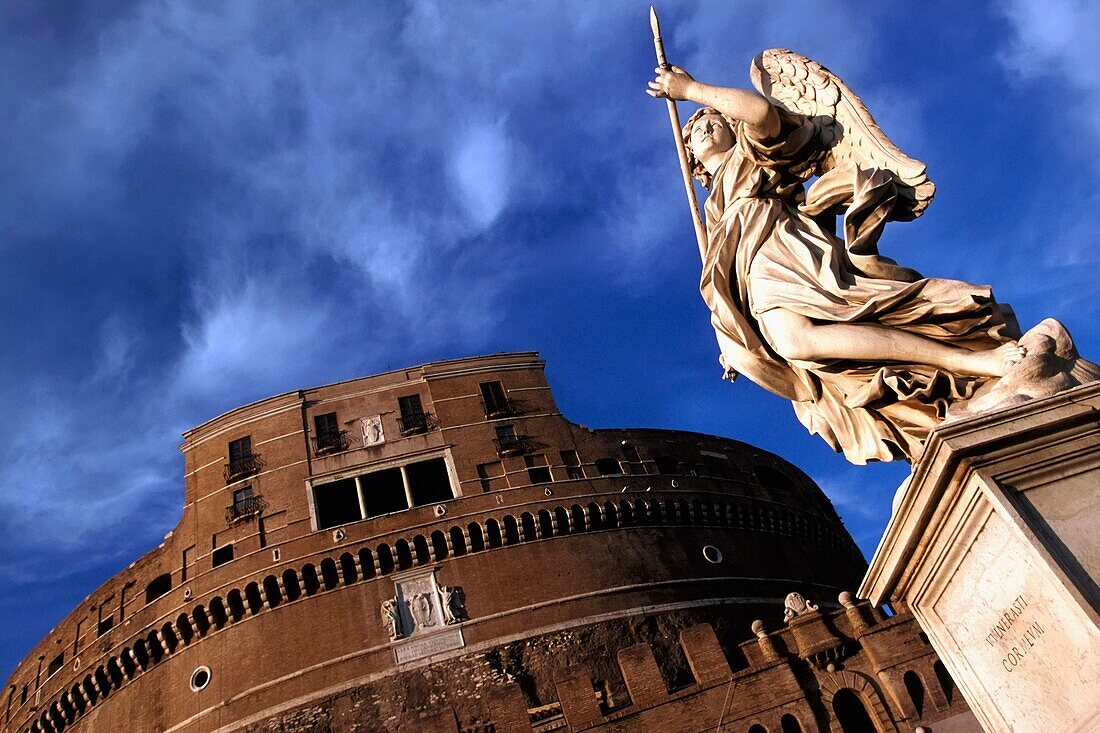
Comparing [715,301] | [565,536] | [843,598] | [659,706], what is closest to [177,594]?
[565,536]

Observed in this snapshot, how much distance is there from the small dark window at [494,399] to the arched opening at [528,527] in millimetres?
4162

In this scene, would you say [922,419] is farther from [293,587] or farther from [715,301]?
[293,587]

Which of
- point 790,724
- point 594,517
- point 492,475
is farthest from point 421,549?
point 790,724

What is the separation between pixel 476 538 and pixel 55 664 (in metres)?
15.6

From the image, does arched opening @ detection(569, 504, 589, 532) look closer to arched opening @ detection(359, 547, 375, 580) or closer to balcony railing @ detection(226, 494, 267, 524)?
arched opening @ detection(359, 547, 375, 580)

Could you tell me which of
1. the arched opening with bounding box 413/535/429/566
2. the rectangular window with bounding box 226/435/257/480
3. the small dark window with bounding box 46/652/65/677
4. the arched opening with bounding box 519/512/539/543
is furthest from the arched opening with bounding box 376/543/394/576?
the small dark window with bounding box 46/652/65/677

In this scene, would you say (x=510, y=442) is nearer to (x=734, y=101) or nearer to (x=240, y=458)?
(x=240, y=458)

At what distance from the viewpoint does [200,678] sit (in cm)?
2655

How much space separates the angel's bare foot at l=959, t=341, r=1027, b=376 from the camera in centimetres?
321

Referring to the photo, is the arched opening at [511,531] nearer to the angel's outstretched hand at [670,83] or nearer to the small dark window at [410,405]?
the small dark window at [410,405]

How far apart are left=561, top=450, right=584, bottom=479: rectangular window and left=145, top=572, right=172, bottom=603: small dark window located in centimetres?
1324

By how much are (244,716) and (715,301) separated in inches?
971

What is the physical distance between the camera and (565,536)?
92.8 feet

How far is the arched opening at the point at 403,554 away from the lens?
27125mm
